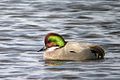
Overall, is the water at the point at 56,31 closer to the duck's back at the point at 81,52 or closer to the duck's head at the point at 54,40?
the duck's back at the point at 81,52

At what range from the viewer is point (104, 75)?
600 inches

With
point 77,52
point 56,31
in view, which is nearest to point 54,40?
point 77,52

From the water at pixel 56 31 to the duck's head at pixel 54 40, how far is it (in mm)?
365

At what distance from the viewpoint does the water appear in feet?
51.0

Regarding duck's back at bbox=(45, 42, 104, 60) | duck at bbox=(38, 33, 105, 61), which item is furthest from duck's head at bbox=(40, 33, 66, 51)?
duck's back at bbox=(45, 42, 104, 60)

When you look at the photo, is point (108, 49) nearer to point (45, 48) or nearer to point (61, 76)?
point (45, 48)

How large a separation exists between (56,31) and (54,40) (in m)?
3.15

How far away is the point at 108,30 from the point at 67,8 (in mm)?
3790

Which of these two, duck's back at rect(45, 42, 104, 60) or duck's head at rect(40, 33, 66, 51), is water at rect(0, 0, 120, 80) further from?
duck's head at rect(40, 33, 66, 51)

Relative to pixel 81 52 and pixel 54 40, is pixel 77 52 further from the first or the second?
pixel 54 40

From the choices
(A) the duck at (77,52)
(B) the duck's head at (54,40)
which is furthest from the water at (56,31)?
(B) the duck's head at (54,40)

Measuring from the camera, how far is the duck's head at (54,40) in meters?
17.1

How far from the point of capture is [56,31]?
2030 cm

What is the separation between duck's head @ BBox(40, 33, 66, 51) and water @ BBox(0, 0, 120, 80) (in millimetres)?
365
